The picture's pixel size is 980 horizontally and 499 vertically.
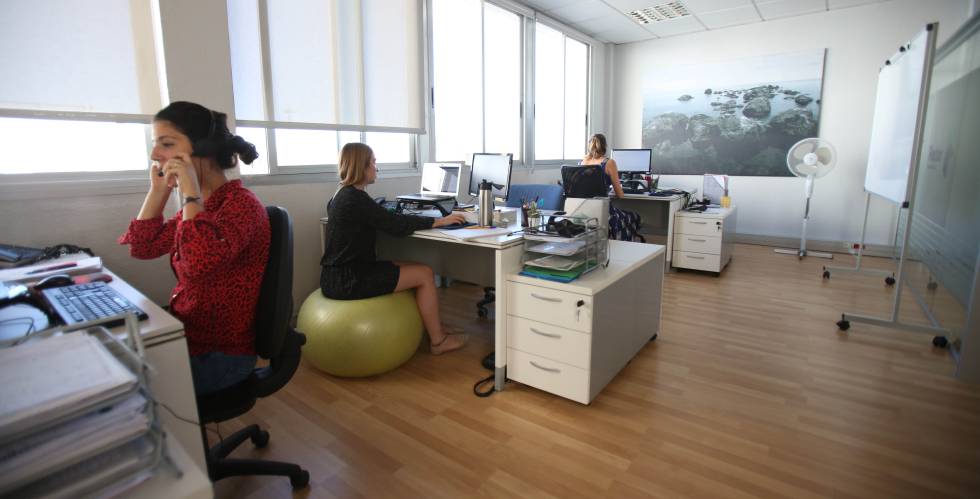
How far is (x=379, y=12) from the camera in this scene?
136 inches

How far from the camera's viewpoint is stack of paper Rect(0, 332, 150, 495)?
579 mm

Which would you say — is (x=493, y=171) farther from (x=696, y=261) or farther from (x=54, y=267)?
(x=696, y=261)

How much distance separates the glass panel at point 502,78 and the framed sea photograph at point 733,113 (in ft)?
7.91

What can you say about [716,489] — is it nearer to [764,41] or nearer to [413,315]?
[413,315]

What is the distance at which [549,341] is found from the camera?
226cm

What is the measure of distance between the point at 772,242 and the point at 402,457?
574cm

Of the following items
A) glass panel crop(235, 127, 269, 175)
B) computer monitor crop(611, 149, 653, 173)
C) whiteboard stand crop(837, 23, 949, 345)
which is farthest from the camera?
computer monitor crop(611, 149, 653, 173)

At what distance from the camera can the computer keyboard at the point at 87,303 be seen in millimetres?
1126

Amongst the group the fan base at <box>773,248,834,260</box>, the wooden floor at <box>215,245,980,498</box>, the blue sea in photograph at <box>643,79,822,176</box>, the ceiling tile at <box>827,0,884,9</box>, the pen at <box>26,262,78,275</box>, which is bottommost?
the wooden floor at <box>215,245,980,498</box>

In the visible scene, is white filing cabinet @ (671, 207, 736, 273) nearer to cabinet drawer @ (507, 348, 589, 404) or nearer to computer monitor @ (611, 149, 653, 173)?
computer monitor @ (611, 149, 653, 173)

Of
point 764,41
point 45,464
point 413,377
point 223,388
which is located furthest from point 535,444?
point 764,41

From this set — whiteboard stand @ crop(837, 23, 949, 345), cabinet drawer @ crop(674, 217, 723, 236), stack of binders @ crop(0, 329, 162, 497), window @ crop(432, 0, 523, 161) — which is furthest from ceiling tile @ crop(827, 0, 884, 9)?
stack of binders @ crop(0, 329, 162, 497)

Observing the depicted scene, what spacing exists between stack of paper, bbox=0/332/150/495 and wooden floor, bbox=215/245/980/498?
1197 millimetres

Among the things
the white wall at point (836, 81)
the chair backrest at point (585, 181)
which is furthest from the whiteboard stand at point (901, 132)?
the chair backrest at point (585, 181)
